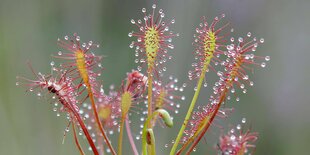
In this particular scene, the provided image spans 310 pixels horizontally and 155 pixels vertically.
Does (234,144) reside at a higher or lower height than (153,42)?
lower

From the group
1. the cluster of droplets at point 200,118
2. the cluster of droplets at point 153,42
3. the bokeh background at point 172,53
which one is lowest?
the cluster of droplets at point 200,118

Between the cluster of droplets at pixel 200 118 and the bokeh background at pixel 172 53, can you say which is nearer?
the cluster of droplets at pixel 200 118

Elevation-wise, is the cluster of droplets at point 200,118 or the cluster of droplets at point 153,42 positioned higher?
the cluster of droplets at point 153,42

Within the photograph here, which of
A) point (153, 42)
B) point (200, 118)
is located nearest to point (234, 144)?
point (200, 118)

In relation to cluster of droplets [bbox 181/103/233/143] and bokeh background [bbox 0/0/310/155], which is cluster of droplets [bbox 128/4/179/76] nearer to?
cluster of droplets [bbox 181/103/233/143]

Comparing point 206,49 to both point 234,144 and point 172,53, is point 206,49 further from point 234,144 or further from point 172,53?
point 172,53

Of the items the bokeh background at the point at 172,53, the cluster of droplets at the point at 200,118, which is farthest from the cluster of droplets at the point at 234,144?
the bokeh background at the point at 172,53

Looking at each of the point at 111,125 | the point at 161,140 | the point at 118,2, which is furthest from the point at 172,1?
the point at 111,125

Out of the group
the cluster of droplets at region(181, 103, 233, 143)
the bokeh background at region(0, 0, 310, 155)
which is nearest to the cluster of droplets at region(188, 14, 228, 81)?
the cluster of droplets at region(181, 103, 233, 143)

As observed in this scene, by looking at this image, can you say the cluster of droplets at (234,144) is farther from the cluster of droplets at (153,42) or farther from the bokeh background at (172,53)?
the bokeh background at (172,53)
